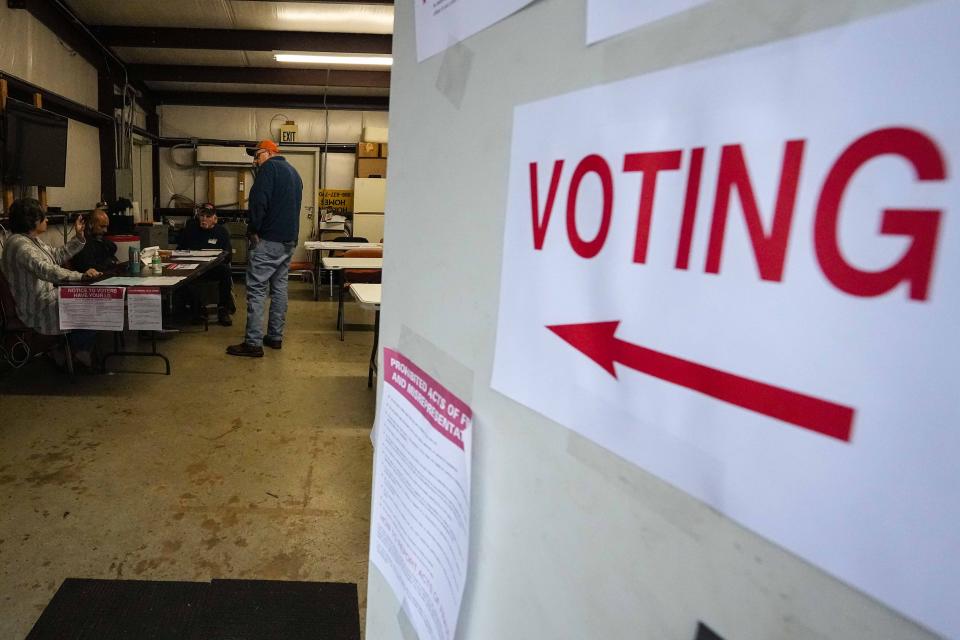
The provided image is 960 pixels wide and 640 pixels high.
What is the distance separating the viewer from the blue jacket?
4059mm

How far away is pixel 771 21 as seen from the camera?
0.23 metres

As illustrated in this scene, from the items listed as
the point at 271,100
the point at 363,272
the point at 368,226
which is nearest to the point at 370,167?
the point at 368,226

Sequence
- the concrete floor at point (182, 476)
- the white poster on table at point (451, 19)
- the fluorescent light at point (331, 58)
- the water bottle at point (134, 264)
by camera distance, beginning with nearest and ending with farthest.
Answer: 1. the white poster on table at point (451, 19)
2. the concrete floor at point (182, 476)
3. the water bottle at point (134, 264)
4. the fluorescent light at point (331, 58)

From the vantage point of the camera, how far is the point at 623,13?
0.29m

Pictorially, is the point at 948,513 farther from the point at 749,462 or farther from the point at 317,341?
the point at 317,341

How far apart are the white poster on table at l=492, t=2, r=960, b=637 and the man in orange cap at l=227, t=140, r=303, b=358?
4.14 m

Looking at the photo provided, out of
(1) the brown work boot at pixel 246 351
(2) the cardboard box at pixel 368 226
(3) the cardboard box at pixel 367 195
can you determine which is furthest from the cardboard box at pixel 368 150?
(1) the brown work boot at pixel 246 351

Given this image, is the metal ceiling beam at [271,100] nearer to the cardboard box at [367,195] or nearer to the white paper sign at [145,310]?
the cardboard box at [367,195]

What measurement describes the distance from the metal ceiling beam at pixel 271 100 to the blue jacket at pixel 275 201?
4.74 meters

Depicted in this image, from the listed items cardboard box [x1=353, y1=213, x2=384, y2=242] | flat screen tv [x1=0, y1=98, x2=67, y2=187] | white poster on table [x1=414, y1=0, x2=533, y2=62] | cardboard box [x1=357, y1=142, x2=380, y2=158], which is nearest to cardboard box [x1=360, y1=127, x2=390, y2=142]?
cardboard box [x1=357, y1=142, x2=380, y2=158]

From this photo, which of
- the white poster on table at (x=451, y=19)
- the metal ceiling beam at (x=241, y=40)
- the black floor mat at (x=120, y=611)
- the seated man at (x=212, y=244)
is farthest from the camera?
the metal ceiling beam at (x=241, y=40)

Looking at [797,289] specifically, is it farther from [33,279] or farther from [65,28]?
[65,28]

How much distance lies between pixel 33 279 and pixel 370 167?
18.1 feet

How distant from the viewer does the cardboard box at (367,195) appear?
26.3ft
